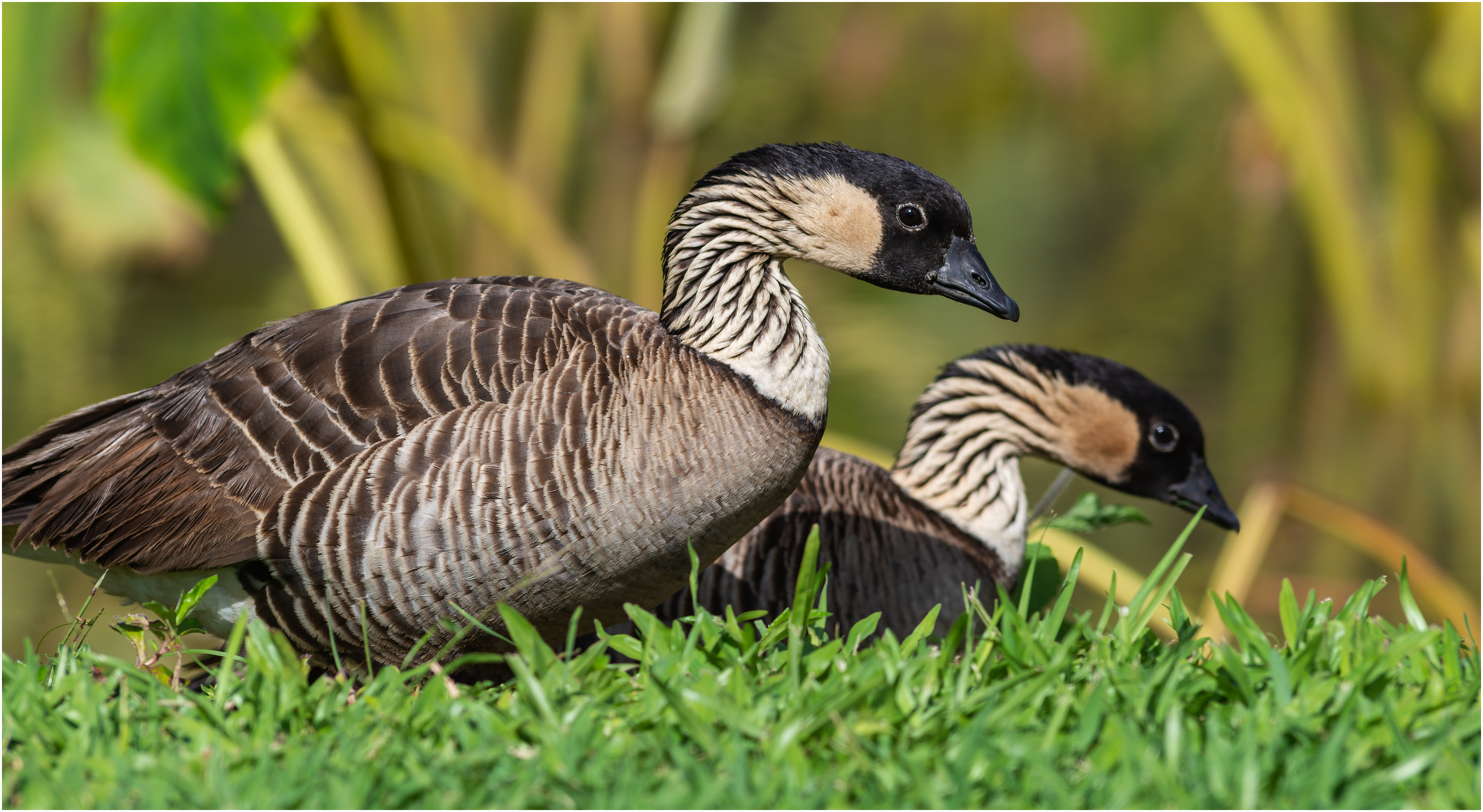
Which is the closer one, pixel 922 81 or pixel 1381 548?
pixel 1381 548

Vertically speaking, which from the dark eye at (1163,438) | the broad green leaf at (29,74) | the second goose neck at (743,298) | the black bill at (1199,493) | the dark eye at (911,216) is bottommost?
the black bill at (1199,493)

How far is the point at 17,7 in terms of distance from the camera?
534 centimetres

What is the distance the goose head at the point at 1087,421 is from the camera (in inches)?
195

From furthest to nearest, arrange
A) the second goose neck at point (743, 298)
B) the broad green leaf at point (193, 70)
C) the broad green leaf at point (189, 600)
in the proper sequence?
1. the broad green leaf at point (193, 70)
2. the second goose neck at point (743, 298)
3. the broad green leaf at point (189, 600)

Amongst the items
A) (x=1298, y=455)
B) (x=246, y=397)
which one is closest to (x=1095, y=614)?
(x=1298, y=455)

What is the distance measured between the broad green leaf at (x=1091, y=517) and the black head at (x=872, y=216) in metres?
0.87

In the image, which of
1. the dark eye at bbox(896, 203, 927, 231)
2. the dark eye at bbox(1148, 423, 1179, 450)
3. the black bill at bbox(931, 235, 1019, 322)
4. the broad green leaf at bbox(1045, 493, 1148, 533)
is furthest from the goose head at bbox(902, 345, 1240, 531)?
the dark eye at bbox(896, 203, 927, 231)

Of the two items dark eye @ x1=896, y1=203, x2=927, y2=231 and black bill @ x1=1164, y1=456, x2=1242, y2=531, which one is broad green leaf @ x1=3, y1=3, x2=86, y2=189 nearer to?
dark eye @ x1=896, y1=203, x2=927, y2=231

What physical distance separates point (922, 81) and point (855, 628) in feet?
47.1

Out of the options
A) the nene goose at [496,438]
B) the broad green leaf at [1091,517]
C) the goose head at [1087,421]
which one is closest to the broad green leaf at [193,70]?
the nene goose at [496,438]

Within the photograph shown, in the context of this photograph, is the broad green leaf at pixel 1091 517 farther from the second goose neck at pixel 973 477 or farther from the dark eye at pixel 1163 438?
the dark eye at pixel 1163 438

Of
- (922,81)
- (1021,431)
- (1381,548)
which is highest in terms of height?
(922,81)

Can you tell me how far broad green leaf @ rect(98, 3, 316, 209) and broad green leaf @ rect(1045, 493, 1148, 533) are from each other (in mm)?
3146

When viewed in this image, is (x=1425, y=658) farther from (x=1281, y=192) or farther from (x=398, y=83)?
(x=1281, y=192)
